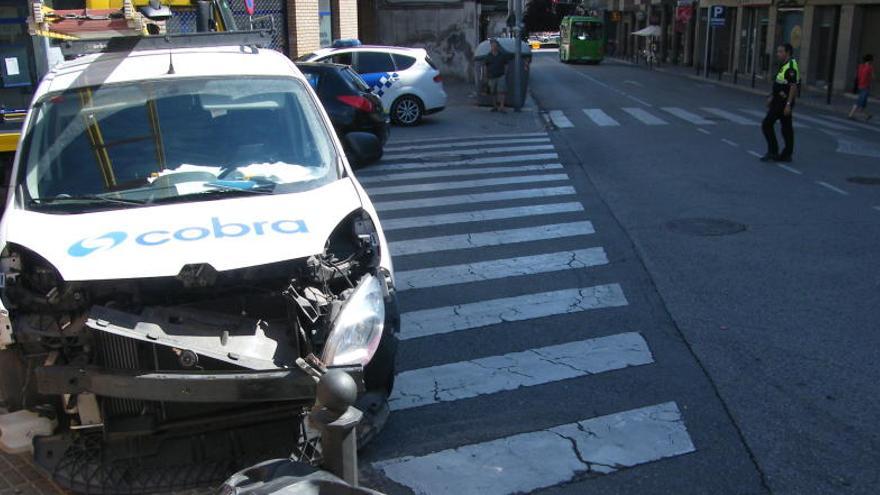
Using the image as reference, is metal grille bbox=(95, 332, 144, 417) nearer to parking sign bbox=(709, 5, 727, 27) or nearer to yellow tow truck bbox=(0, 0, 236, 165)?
yellow tow truck bbox=(0, 0, 236, 165)

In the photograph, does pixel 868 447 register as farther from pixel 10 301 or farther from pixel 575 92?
pixel 575 92

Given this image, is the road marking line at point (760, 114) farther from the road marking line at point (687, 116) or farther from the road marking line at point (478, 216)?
the road marking line at point (478, 216)

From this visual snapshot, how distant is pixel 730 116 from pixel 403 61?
28.5 ft

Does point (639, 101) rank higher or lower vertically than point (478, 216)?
higher

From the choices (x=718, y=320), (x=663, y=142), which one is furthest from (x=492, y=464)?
(x=663, y=142)

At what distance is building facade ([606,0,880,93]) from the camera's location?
29.3 metres

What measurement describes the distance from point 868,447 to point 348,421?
311 cm

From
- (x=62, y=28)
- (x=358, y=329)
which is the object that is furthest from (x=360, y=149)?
(x=62, y=28)

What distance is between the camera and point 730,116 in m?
21.7

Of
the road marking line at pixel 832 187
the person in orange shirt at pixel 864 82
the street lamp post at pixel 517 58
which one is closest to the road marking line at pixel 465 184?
the road marking line at pixel 832 187

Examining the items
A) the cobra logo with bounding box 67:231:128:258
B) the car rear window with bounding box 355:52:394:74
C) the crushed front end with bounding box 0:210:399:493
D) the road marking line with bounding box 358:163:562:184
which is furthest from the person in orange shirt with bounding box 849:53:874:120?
the cobra logo with bounding box 67:231:128:258

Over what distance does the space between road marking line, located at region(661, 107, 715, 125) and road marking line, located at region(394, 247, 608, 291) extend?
504 inches

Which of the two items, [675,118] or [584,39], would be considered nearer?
[675,118]

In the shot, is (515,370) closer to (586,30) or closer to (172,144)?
(172,144)
